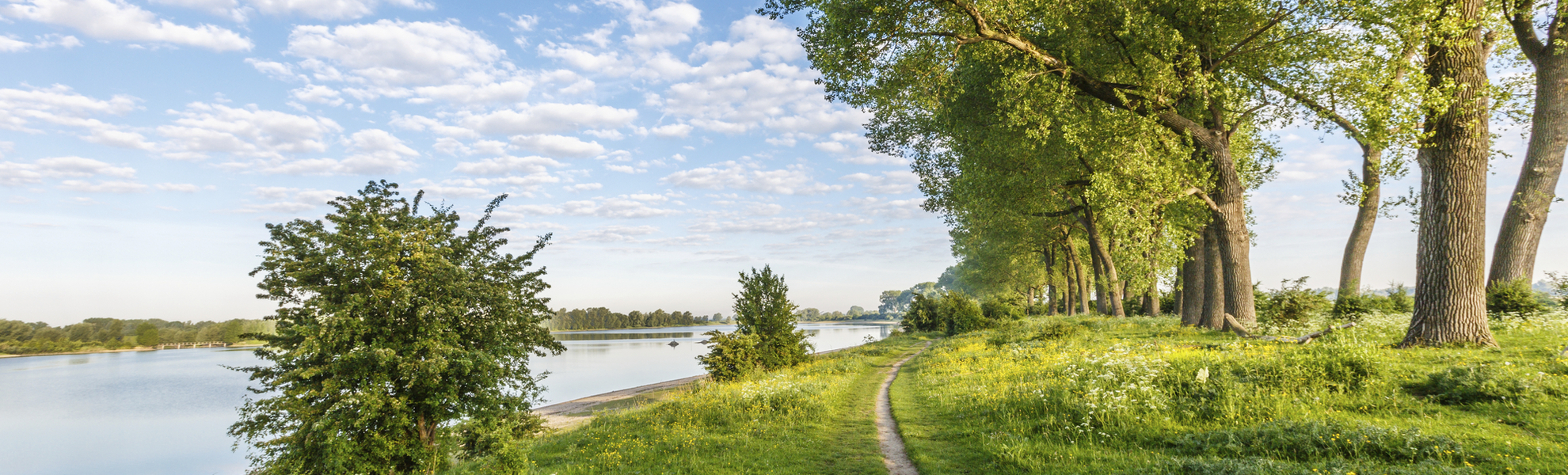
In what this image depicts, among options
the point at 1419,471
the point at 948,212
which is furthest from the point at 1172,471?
the point at 948,212

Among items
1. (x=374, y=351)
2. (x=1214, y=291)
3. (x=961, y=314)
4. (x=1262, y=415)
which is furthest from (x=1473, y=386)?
(x=961, y=314)

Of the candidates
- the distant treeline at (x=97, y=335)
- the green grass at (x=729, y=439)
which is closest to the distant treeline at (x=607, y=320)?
the distant treeline at (x=97, y=335)

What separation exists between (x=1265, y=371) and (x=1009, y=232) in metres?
27.6

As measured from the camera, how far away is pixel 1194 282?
22.1 meters

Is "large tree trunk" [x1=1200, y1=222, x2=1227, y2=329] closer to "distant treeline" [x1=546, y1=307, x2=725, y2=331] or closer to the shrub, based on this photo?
the shrub

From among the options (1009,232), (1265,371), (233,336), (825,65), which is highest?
(825,65)

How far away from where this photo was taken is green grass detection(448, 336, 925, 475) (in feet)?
29.8

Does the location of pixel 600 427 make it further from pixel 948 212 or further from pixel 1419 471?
pixel 948 212

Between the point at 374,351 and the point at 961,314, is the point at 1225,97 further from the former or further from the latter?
the point at 961,314

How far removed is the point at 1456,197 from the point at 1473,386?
618 cm

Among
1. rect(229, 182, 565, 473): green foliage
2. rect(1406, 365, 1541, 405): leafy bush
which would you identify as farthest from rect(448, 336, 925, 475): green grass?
rect(1406, 365, 1541, 405): leafy bush

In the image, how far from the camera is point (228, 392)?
3428 cm

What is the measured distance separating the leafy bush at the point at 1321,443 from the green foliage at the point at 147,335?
12352cm

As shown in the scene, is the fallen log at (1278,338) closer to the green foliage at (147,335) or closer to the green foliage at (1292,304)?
the green foliage at (1292,304)
